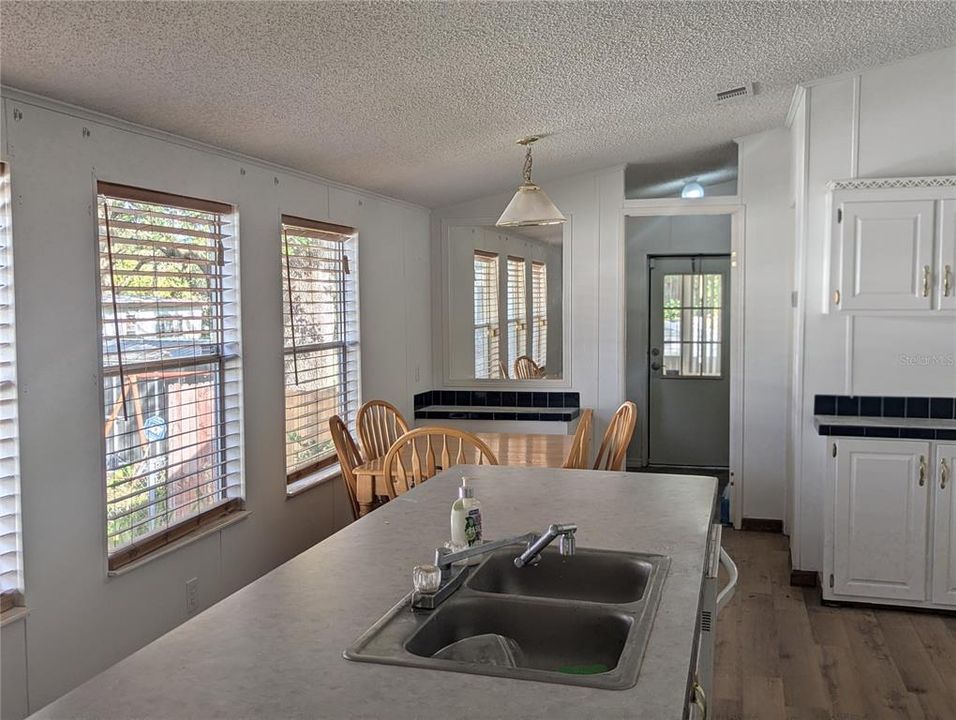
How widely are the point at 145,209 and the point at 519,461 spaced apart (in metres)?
2.04

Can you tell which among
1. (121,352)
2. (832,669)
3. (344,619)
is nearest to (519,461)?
(832,669)

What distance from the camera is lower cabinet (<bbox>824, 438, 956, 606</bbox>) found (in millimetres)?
3992

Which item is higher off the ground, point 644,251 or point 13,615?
point 644,251

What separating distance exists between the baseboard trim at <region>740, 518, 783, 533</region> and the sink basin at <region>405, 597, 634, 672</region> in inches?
162

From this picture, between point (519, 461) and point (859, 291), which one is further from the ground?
point (859, 291)

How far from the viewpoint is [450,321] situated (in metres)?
6.28

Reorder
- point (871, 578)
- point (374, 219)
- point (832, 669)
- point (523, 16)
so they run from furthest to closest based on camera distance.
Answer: point (374, 219), point (871, 578), point (832, 669), point (523, 16)

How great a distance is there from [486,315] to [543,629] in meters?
4.49

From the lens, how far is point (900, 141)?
4301 millimetres

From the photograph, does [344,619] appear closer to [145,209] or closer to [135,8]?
[135,8]

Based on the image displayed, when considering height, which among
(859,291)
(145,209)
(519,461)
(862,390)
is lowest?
(519,461)

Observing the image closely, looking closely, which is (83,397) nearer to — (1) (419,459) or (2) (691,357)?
(1) (419,459)

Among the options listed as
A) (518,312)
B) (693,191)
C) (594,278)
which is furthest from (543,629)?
(693,191)

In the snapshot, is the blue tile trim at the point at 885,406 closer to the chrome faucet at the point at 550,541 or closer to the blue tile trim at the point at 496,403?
the blue tile trim at the point at 496,403
